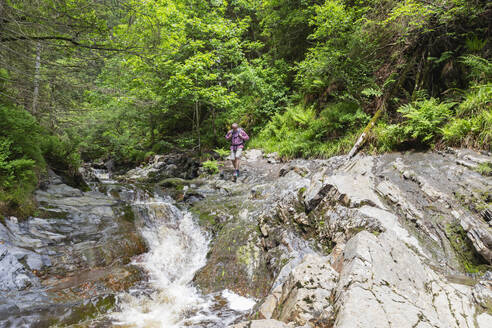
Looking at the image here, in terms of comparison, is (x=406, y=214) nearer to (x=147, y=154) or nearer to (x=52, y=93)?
(x=52, y=93)

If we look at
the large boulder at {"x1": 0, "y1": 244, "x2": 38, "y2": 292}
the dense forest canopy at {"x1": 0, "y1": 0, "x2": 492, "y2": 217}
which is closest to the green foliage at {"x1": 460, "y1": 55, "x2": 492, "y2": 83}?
the dense forest canopy at {"x1": 0, "y1": 0, "x2": 492, "y2": 217}

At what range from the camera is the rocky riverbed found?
9.07 feet

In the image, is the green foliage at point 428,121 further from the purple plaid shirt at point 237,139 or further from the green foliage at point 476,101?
the purple plaid shirt at point 237,139

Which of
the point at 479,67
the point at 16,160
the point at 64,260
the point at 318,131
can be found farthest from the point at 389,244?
the point at 318,131

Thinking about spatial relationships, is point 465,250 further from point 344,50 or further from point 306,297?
point 344,50

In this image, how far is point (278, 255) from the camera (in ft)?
15.9

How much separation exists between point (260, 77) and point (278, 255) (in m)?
13.1

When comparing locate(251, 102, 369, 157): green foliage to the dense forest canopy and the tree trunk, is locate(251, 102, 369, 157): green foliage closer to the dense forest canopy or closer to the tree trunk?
the dense forest canopy

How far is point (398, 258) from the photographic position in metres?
3.16

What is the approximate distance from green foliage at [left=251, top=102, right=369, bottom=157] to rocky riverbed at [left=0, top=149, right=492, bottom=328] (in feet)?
7.36

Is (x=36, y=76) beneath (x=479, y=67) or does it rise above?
beneath

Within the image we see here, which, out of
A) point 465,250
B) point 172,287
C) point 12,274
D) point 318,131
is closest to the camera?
point 465,250

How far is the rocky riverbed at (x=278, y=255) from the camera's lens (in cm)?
277

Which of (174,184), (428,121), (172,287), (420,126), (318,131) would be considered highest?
(428,121)
